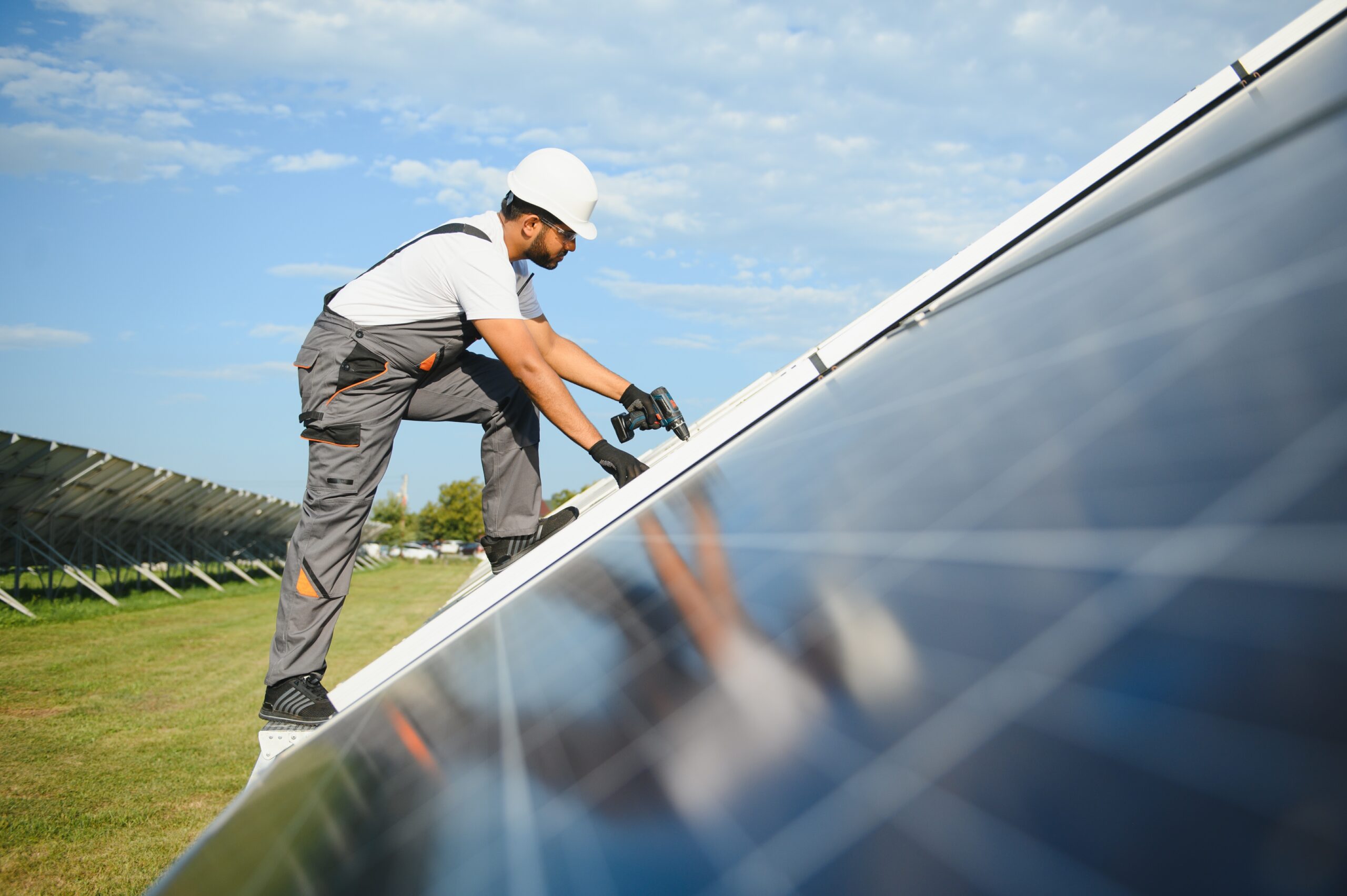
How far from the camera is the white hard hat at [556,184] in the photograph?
3.65m

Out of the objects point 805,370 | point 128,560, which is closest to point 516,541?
point 805,370

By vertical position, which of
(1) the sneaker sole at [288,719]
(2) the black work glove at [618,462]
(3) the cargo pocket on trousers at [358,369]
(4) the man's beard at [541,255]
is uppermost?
(4) the man's beard at [541,255]

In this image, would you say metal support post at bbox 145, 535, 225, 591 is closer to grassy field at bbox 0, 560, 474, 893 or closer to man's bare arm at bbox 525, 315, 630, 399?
grassy field at bbox 0, 560, 474, 893

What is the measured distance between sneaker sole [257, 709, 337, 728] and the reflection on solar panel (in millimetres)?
1003

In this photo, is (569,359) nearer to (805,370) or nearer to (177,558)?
(805,370)

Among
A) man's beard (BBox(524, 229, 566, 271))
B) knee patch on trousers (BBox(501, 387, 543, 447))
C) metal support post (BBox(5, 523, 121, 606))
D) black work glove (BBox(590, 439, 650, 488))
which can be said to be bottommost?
black work glove (BBox(590, 439, 650, 488))

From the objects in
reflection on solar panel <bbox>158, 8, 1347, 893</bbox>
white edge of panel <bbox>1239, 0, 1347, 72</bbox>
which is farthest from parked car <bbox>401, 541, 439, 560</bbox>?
reflection on solar panel <bbox>158, 8, 1347, 893</bbox>

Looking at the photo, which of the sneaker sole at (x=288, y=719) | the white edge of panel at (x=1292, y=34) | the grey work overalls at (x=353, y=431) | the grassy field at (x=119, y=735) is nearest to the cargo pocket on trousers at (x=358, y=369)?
the grey work overalls at (x=353, y=431)

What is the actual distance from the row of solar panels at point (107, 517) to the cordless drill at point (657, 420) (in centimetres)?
1575

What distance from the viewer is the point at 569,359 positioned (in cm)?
425

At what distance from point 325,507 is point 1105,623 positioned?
2990 mm

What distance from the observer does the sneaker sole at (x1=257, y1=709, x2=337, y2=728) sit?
275 cm

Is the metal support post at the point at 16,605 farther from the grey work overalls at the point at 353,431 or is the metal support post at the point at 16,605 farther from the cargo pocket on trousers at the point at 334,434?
the cargo pocket on trousers at the point at 334,434

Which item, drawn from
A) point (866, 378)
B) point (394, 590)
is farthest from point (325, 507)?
point (394, 590)
